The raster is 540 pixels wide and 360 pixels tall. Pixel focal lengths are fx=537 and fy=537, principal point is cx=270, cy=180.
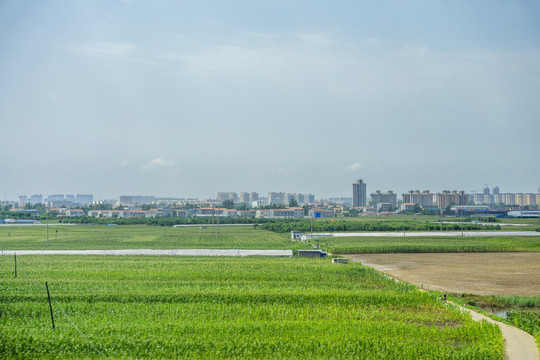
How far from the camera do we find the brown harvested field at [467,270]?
110 ft

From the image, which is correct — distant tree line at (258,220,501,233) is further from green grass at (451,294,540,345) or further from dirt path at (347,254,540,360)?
green grass at (451,294,540,345)

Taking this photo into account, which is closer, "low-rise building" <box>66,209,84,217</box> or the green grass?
the green grass

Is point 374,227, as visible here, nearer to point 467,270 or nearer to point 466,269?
point 466,269

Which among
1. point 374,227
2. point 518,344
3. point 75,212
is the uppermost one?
point 75,212

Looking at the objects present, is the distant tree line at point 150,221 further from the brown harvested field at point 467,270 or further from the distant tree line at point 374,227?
the brown harvested field at point 467,270

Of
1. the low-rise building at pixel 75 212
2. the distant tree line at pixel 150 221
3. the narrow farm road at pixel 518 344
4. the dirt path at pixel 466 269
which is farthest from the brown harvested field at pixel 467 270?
the low-rise building at pixel 75 212

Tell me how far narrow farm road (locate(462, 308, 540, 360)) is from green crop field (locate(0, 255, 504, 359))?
453mm

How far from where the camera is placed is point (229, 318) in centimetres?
2288

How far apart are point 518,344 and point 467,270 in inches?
881

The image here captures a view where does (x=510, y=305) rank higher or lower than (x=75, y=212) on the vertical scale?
lower

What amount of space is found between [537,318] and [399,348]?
9021 mm

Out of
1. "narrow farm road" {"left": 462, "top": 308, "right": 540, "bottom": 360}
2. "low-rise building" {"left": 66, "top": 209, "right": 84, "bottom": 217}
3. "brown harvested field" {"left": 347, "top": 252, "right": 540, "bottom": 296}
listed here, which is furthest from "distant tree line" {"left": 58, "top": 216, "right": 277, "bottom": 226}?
"narrow farm road" {"left": 462, "top": 308, "right": 540, "bottom": 360}

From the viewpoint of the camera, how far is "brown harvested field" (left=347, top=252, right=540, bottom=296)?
33.5m

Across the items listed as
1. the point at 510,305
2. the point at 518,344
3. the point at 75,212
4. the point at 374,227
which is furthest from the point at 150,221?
the point at 518,344
